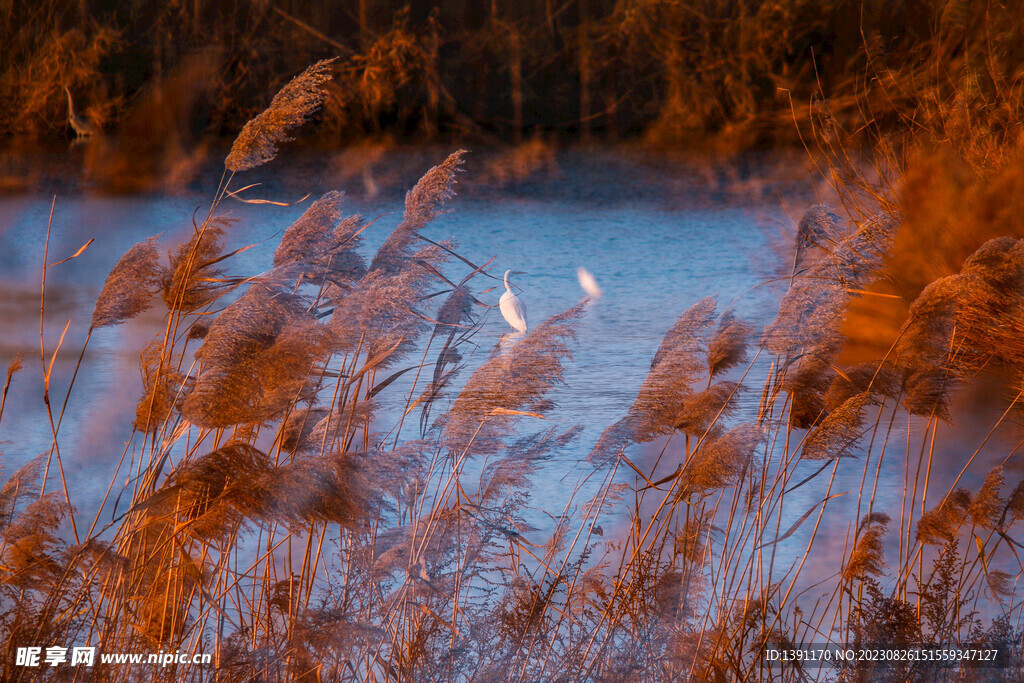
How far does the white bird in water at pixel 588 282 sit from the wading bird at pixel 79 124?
2.26 m

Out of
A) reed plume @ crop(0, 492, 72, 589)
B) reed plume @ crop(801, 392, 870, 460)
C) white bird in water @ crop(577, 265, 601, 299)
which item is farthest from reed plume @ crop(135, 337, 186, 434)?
white bird in water @ crop(577, 265, 601, 299)

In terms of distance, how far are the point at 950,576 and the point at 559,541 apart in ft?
1.74

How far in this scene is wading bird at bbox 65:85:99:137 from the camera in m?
3.85

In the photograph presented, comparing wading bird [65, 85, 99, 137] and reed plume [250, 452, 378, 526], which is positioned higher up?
wading bird [65, 85, 99, 137]

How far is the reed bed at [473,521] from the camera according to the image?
38.6 inches

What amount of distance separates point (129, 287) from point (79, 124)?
3655 millimetres

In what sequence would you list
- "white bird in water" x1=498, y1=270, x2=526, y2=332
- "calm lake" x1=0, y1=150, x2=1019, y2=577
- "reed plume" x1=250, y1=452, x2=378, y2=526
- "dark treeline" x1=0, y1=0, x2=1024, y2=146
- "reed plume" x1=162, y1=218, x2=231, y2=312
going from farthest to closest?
"dark treeline" x1=0, y1=0, x2=1024, y2=146, "white bird in water" x1=498, y1=270, x2=526, y2=332, "calm lake" x1=0, y1=150, x2=1019, y2=577, "reed plume" x1=162, y1=218, x2=231, y2=312, "reed plume" x1=250, y1=452, x2=378, y2=526

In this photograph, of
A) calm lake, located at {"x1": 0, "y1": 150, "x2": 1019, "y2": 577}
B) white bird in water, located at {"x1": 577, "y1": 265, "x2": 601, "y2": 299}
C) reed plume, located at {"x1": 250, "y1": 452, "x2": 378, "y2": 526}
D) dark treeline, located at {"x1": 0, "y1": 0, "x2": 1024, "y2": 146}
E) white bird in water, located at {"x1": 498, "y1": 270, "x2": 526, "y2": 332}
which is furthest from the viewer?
dark treeline, located at {"x1": 0, "y1": 0, "x2": 1024, "y2": 146}

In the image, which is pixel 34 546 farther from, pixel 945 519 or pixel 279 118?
pixel 945 519

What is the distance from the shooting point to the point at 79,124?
4.16 metres

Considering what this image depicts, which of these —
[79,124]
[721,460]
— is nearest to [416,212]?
[721,460]

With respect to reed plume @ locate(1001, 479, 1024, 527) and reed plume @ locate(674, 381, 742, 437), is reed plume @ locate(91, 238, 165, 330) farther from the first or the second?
reed plume @ locate(1001, 479, 1024, 527)

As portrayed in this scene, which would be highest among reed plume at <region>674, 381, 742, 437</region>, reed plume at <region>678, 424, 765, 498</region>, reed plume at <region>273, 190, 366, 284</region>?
reed plume at <region>273, 190, 366, 284</region>

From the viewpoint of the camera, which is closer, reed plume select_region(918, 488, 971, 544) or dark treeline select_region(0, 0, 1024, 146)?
reed plume select_region(918, 488, 971, 544)
